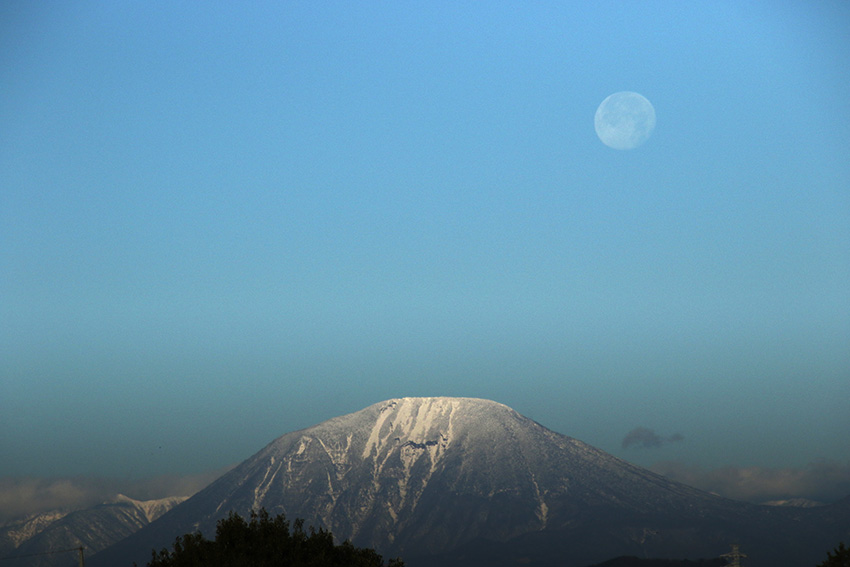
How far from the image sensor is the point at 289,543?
224ft

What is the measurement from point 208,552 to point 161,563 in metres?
3.62

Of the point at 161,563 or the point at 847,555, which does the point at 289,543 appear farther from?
the point at 847,555

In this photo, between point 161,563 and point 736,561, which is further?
point 736,561

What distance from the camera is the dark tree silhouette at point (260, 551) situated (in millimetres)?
65000

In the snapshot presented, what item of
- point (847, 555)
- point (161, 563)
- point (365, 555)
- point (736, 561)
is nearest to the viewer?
point (161, 563)

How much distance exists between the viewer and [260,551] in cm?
6656

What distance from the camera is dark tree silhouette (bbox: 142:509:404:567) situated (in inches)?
2559

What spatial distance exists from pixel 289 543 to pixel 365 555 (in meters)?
6.53

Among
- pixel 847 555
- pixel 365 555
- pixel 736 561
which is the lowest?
pixel 736 561

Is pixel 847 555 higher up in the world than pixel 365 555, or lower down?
lower down

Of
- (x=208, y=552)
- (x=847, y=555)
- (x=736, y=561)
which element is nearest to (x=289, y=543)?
(x=208, y=552)

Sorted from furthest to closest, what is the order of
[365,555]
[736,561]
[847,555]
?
[736,561], [847,555], [365,555]

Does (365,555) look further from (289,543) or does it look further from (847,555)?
(847,555)

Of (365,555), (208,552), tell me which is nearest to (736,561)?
(365,555)
